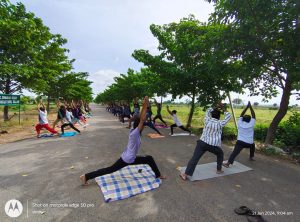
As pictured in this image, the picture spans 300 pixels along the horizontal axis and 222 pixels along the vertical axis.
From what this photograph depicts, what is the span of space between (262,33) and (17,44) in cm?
1488

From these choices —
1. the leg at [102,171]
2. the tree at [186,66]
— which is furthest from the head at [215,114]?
the tree at [186,66]

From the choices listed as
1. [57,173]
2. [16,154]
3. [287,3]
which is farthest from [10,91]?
[287,3]

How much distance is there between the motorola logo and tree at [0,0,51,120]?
36.5 feet

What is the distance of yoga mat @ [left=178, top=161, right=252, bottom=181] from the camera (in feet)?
16.9

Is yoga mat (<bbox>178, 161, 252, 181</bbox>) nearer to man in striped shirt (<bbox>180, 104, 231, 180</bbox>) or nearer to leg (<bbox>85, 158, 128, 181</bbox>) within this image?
man in striped shirt (<bbox>180, 104, 231, 180</bbox>)

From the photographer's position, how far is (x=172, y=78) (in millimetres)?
12992

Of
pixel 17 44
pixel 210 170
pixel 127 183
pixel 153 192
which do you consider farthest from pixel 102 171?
pixel 17 44

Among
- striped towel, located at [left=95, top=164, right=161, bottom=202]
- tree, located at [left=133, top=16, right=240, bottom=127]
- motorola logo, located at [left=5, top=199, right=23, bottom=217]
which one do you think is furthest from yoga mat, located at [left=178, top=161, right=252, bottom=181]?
tree, located at [left=133, top=16, right=240, bottom=127]

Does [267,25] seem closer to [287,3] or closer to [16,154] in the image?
[287,3]

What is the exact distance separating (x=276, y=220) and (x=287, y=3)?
5111 millimetres

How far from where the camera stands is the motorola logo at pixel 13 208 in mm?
3475

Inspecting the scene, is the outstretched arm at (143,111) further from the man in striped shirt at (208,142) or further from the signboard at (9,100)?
the signboard at (9,100)

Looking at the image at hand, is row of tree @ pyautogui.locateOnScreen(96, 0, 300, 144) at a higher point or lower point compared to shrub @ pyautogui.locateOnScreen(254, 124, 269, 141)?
higher

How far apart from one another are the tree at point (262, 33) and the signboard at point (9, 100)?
13310 millimetres
